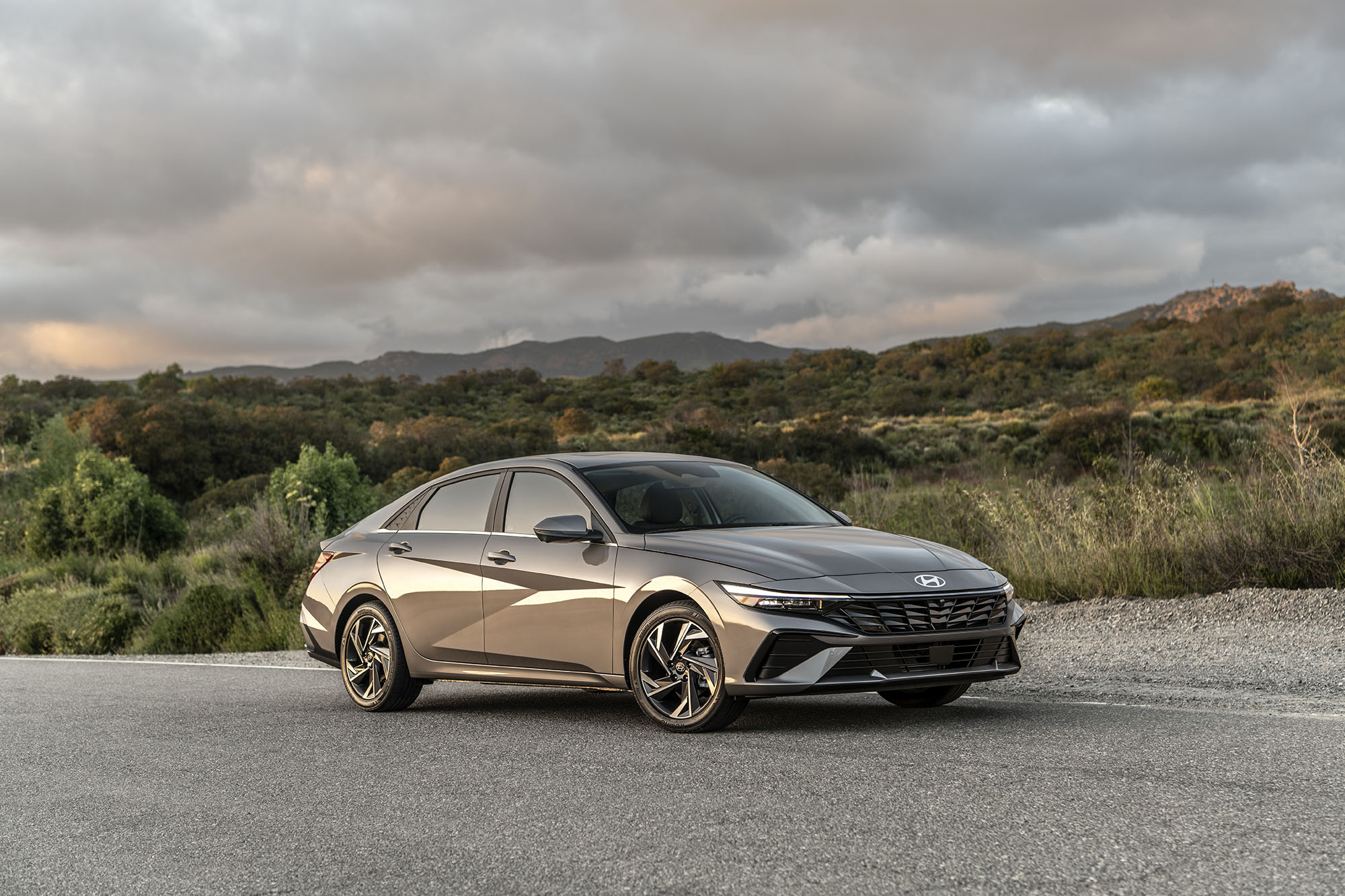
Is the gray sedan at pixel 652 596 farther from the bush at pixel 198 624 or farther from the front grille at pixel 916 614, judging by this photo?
the bush at pixel 198 624

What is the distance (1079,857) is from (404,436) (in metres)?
45.9

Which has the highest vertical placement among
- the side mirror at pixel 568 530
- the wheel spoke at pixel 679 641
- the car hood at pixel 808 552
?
the side mirror at pixel 568 530

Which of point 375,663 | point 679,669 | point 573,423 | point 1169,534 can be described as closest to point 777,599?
point 679,669

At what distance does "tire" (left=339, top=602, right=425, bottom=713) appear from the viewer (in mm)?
8633

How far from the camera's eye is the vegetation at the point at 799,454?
12.4m

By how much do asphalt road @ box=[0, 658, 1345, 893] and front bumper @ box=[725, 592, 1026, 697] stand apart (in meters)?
0.31

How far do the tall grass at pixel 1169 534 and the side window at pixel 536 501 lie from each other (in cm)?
601

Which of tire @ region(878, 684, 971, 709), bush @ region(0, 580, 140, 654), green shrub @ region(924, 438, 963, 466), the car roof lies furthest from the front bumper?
green shrub @ region(924, 438, 963, 466)

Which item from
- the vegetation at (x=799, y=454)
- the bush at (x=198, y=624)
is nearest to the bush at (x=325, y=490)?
the vegetation at (x=799, y=454)

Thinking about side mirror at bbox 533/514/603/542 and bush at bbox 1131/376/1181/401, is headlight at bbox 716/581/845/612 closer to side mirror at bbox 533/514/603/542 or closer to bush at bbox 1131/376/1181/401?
side mirror at bbox 533/514/603/542

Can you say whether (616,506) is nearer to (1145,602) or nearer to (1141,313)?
(1145,602)

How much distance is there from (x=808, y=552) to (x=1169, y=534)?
631cm

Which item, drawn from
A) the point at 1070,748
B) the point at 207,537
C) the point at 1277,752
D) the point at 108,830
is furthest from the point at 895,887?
the point at 207,537

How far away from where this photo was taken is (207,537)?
28.5 meters
